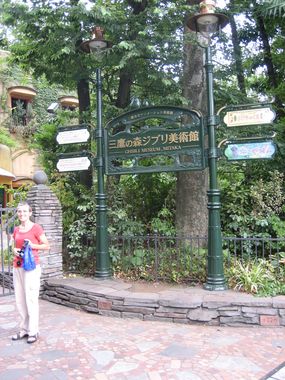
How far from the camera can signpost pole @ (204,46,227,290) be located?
5.70 meters

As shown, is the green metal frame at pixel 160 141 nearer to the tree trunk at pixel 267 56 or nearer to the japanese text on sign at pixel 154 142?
the japanese text on sign at pixel 154 142

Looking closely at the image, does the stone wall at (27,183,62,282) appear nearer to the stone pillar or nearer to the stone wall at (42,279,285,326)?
the stone pillar

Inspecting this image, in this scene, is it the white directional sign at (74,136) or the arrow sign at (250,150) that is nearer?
the arrow sign at (250,150)

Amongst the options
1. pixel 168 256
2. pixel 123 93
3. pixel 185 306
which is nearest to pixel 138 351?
pixel 185 306

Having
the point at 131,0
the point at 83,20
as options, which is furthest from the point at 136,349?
the point at 131,0

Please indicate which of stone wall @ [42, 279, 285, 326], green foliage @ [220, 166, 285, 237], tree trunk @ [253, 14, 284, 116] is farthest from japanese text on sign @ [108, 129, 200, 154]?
tree trunk @ [253, 14, 284, 116]

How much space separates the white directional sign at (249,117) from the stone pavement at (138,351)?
8.84ft

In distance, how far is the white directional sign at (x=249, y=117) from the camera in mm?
5617

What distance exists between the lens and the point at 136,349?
4262 mm

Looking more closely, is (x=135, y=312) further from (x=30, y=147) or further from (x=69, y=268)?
(x=30, y=147)

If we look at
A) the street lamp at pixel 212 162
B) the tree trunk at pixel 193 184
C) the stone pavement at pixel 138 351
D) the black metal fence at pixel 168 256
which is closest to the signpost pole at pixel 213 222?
the street lamp at pixel 212 162

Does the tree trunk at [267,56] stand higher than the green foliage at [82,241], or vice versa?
the tree trunk at [267,56]

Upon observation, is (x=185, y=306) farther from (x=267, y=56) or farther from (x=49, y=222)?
(x=267, y=56)

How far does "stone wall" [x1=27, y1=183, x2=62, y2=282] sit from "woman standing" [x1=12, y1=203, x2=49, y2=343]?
2.00 metres
